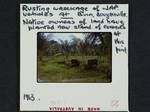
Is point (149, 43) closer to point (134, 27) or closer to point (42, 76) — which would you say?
point (134, 27)

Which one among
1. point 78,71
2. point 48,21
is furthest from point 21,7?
point 78,71

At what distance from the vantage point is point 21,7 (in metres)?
2.22

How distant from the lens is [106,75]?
2227 millimetres

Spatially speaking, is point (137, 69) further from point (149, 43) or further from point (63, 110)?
point (63, 110)

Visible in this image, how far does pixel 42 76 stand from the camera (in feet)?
7.30

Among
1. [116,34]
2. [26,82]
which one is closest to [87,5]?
[116,34]

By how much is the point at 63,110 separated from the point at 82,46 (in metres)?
0.17

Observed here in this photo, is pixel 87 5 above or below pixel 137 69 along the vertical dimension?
above

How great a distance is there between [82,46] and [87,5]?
0.35 ft

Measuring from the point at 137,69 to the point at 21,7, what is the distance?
0.34 metres

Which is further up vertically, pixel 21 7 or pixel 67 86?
pixel 21 7

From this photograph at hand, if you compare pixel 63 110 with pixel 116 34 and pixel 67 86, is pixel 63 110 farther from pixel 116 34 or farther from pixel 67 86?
pixel 116 34

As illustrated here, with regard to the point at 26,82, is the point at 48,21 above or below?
above

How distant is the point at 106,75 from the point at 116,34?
108 mm
